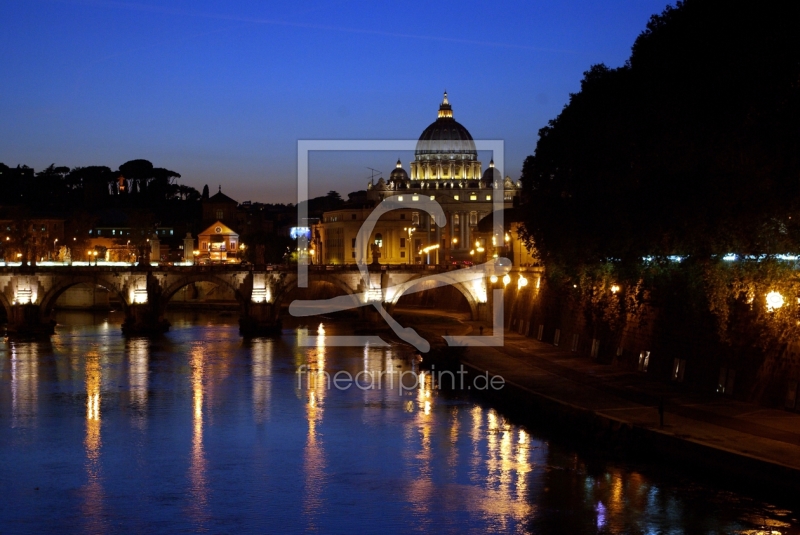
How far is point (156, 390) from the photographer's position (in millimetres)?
36875

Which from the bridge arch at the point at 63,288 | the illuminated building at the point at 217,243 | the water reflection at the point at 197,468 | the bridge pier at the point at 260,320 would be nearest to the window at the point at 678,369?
the water reflection at the point at 197,468

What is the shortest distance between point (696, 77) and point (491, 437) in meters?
10.3

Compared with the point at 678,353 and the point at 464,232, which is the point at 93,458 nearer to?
the point at 678,353

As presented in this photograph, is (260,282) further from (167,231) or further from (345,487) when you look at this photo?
A: (167,231)

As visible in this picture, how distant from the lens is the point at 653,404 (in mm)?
25922

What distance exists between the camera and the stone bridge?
59.9 meters

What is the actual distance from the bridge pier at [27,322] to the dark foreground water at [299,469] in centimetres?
1963

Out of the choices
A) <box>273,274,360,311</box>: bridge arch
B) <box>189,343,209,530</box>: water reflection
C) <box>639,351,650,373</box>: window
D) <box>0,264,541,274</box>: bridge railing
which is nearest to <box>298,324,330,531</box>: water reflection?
<box>189,343,209,530</box>: water reflection

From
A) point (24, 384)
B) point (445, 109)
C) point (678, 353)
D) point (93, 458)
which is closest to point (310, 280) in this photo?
point (24, 384)

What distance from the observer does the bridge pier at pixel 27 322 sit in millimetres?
58094

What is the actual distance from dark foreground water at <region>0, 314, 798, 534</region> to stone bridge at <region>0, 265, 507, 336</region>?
2074cm

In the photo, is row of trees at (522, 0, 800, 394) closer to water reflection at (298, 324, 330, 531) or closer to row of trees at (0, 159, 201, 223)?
water reflection at (298, 324, 330, 531)

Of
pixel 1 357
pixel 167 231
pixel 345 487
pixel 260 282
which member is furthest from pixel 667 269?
pixel 167 231

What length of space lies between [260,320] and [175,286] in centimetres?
613
